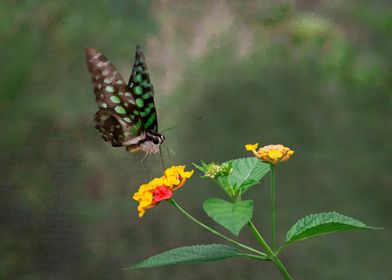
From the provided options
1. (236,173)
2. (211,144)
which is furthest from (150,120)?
(211,144)

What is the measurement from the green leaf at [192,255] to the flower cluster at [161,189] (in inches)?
1.3

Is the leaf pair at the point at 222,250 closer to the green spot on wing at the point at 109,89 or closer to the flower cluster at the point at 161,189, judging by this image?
the flower cluster at the point at 161,189

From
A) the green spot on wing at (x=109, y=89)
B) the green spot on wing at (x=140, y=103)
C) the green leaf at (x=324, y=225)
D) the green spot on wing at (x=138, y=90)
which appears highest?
the green spot on wing at (x=138, y=90)

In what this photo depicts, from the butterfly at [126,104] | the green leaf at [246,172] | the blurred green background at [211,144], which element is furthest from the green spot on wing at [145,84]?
the blurred green background at [211,144]

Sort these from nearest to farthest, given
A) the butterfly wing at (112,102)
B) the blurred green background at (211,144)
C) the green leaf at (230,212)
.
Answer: the green leaf at (230,212) → the butterfly wing at (112,102) → the blurred green background at (211,144)

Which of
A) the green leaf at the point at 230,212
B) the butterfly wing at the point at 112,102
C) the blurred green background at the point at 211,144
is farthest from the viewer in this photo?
the blurred green background at the point at 211,144

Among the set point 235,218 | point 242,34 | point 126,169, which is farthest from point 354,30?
point 235,218

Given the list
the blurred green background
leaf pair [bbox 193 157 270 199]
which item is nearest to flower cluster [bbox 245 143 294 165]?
leaf pair [bbox 193 157 270 199]

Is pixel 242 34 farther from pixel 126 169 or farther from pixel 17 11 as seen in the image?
pixel 17 11

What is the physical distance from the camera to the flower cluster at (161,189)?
415 millimetres

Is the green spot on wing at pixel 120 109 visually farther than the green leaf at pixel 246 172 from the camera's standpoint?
Yes

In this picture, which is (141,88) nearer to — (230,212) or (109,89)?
(109,89)

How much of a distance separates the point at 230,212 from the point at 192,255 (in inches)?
1.8

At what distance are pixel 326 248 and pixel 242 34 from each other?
535 millimetres
